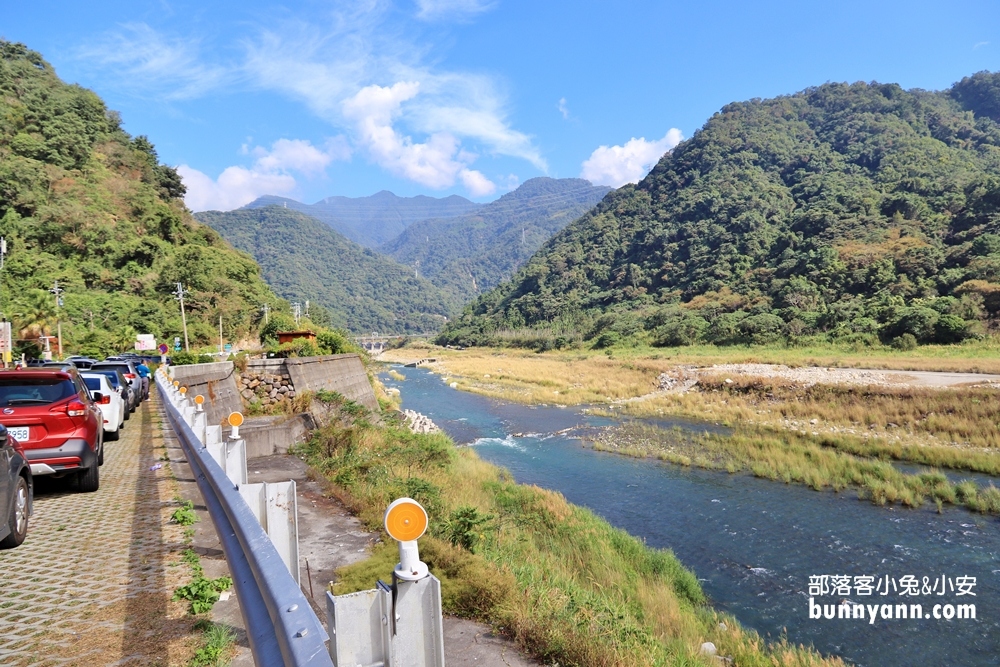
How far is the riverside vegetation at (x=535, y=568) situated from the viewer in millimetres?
4785

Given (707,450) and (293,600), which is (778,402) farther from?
(293,600)

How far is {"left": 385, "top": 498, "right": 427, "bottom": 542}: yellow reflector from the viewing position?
1889 millimetres

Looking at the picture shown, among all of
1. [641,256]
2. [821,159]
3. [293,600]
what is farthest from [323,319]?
[821,159]

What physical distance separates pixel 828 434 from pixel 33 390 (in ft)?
77.4

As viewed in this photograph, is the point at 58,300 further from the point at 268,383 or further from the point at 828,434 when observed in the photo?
the point at 828,434

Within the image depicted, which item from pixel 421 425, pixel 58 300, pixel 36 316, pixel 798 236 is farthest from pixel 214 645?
pixel 798 236

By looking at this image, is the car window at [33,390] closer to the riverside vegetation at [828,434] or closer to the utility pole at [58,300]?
the riverside vegetation at [828,434]

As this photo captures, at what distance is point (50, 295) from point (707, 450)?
4051 cm

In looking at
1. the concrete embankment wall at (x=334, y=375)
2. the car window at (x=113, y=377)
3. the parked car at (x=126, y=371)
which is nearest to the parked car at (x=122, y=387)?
the car window at (x=113, y=377)

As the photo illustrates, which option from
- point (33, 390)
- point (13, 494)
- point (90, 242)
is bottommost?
point (13, 494)

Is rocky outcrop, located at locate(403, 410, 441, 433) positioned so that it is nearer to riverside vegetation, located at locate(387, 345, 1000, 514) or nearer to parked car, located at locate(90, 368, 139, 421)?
riverside vegetation, located at locate(387, 345, 1000, 514)

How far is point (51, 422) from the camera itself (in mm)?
6129

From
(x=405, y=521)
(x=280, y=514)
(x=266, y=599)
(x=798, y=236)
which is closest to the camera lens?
(x=405, y=521)

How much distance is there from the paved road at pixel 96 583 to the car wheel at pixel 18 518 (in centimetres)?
9
